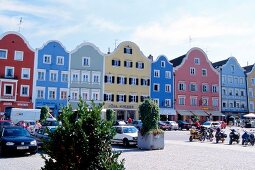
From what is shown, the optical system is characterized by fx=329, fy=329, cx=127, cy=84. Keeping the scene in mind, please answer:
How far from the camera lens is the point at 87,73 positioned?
5194cm

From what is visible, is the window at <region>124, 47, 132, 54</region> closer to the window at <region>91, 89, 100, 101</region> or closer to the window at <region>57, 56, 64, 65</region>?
the window at <region>91, 89, 100, 101</region>

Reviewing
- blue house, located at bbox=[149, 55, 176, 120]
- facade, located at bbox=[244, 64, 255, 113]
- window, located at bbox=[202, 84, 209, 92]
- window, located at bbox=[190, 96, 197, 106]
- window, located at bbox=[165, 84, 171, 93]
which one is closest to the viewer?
blue house, located at bbox=[149, 55, 176, 120]

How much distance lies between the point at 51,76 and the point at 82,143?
45.2 meters

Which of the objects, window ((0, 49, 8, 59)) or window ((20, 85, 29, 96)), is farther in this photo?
window ((20, 85, 29, 96))

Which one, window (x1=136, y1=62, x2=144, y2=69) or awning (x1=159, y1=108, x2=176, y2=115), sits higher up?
window (x1=136, y1=62, x2=144, y2=69)

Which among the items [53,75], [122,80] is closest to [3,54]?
[53,75]

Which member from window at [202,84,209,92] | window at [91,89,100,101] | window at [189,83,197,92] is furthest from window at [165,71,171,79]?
window at [91,89,100,101]

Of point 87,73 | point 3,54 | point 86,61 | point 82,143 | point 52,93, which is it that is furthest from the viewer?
point 86,61

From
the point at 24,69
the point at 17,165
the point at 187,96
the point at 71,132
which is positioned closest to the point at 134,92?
the point at 187,96

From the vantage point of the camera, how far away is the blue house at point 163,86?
5694 cm

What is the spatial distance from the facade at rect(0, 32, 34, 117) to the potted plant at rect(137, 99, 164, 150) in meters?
31.2

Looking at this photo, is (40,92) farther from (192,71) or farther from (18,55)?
(192,71)

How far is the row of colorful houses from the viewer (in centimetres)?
4784

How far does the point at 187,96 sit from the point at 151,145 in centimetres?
4089
